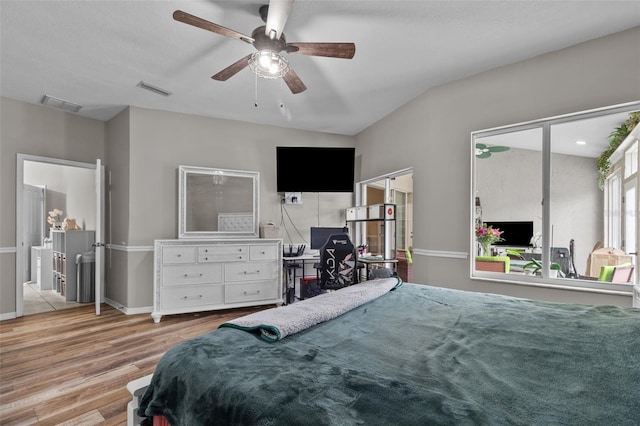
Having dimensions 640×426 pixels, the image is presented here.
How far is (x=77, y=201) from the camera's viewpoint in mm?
5918

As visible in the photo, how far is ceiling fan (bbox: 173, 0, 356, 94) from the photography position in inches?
75.5

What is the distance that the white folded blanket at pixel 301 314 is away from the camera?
48.1 inches

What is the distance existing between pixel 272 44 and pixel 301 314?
1.80 m

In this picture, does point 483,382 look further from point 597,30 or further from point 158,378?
point 597,30

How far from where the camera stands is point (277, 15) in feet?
6.37

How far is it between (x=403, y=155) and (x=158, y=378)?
3.69 m

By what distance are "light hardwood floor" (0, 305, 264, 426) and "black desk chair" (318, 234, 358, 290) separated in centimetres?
128

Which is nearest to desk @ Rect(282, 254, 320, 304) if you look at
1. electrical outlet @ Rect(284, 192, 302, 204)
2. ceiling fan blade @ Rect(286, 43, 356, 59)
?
electrical outlet @ Rect(284, 192, 302, 204)

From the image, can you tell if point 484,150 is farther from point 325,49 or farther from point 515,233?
point 325,49

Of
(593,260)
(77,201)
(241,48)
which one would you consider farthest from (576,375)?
(77,201)

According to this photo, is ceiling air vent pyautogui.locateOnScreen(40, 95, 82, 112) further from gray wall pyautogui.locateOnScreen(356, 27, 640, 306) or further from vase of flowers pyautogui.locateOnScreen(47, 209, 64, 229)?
gray wall pyautogui.locateOnScreen(356, 27, 640, 306)

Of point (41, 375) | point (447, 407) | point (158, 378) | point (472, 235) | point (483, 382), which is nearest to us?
point (447, 407)

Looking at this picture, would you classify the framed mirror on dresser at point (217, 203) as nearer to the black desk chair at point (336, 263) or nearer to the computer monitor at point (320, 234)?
the computer monitor at point (320, 234)

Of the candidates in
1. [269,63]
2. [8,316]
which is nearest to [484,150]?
[269,63]
